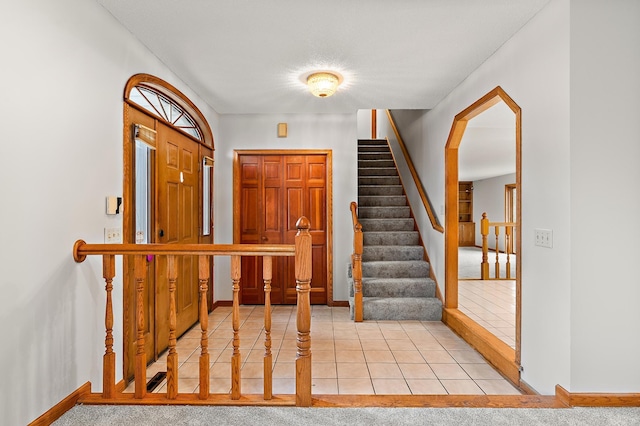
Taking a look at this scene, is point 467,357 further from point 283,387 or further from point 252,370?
point 252,370

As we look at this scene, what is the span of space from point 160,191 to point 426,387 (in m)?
2.60

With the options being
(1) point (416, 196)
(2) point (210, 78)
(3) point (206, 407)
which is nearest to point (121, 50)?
(2) point (210, 78)

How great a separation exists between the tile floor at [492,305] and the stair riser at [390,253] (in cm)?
83

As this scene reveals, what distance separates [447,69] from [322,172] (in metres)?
2.00

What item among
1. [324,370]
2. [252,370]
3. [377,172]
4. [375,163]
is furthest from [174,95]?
[375,163]

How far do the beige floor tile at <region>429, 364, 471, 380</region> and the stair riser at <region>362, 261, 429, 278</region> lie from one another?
1.60 metres

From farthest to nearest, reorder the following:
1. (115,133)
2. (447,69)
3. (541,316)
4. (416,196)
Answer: (416,196) < (447,69) < (115,133) < (541,316)

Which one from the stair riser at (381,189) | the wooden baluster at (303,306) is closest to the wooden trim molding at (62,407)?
the wooden baluster at (303,306)

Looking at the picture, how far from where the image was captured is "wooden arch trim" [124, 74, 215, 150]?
2.45 m

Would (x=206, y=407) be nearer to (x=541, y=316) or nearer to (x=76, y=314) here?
(x=76, y=314)

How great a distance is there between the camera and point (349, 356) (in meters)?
2.91

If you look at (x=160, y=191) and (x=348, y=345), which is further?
(x=348, y=345)

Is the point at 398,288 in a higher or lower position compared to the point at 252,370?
higher

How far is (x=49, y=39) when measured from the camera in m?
1.72
